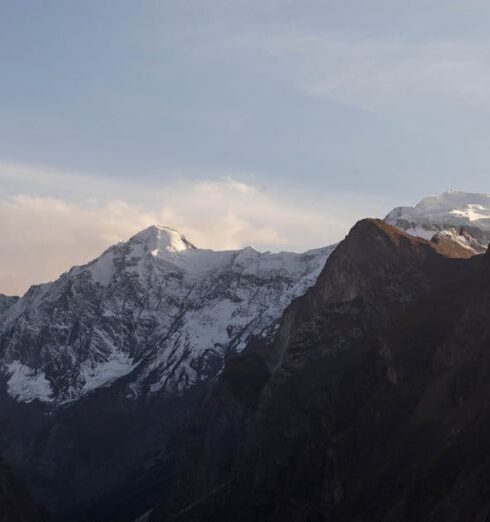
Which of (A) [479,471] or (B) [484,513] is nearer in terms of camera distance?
(B) [484,513]

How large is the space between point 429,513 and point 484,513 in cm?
1727

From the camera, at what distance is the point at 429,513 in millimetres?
197000

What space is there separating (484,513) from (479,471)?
1480cm

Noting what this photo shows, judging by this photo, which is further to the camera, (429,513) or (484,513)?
(429,513)

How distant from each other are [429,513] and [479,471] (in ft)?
29.4

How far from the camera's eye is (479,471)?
640 feet

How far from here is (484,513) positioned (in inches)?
7111
